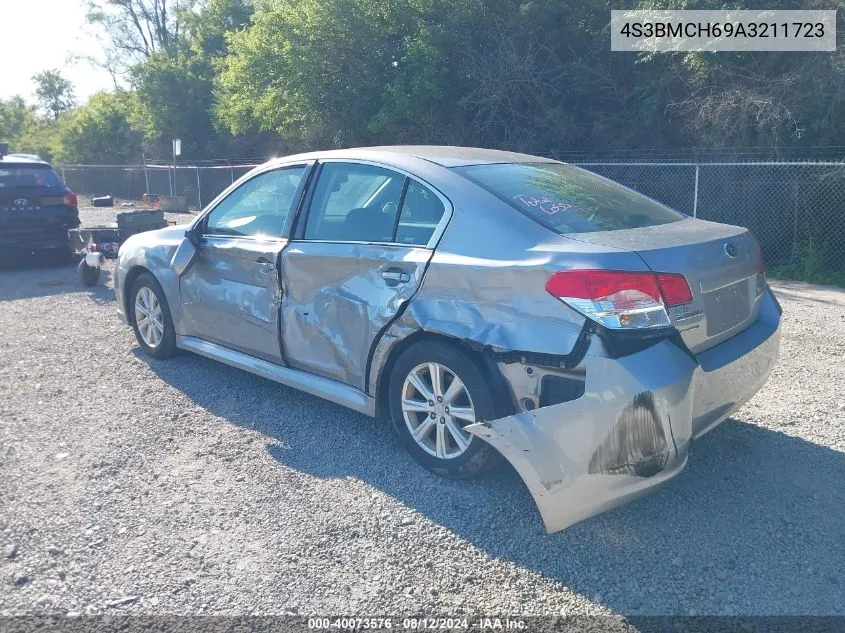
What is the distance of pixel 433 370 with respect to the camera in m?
3.98

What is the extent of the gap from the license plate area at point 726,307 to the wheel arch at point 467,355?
40.1 inches

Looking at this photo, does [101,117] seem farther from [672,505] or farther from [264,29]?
[672,505]

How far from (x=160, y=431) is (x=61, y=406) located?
1.03 m

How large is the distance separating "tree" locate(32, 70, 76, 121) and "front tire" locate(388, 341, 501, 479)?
69.9m

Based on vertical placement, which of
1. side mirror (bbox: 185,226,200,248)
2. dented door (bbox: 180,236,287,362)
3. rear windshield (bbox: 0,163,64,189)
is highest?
rear windshield (bbox: 0,163,64,189)

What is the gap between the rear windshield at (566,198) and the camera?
3912mm

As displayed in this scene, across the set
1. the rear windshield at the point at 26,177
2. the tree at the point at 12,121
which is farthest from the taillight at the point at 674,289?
the tree at the point at 12,121

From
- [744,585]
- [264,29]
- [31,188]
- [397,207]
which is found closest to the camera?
[744,585]

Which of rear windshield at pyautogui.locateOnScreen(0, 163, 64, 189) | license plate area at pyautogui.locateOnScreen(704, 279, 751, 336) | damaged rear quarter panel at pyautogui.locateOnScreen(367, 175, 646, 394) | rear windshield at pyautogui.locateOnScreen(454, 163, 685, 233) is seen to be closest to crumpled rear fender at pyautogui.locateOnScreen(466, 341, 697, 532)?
damaged rear quarter panel at pyautogui.locateOnScreen(367, 175, 646, 394)

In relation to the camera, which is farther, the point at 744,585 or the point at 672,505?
the point at 672,505

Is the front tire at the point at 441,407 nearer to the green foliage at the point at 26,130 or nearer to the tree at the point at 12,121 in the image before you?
the green foliage at the point at 26,130

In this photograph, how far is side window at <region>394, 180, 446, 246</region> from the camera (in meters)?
4.13

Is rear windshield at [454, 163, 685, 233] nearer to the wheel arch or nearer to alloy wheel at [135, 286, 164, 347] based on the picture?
the wheel arch

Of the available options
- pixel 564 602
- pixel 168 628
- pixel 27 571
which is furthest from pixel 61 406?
pixel 564 602
